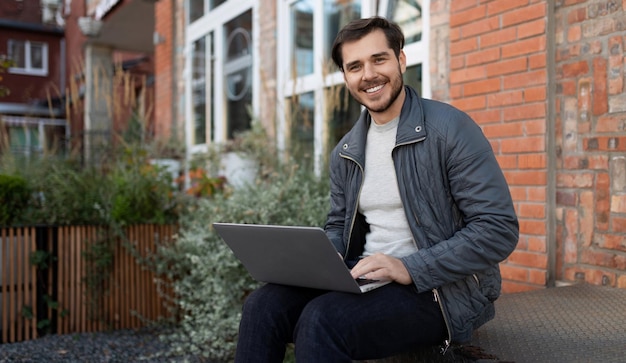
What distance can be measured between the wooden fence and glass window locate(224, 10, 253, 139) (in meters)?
2.18

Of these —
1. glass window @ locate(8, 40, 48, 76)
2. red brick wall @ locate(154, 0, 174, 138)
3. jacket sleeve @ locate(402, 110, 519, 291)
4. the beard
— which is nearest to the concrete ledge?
jacket sleeve @ locate(402, 110, 519, 291)

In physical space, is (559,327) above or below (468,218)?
below

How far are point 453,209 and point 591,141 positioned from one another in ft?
3.54

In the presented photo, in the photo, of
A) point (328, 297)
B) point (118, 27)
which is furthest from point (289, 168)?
point (118, 27)

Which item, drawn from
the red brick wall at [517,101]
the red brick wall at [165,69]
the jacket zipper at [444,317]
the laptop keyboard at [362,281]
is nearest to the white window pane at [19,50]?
the red brick wall at [165,69]

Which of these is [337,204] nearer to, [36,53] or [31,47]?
[36,53]

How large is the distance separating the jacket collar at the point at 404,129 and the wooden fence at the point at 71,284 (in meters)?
2.40

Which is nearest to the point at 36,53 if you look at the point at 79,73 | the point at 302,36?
the point at 79,73

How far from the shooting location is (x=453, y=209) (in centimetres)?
175

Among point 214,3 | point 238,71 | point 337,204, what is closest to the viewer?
point 337,204

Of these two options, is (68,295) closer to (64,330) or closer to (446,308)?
(64,330)

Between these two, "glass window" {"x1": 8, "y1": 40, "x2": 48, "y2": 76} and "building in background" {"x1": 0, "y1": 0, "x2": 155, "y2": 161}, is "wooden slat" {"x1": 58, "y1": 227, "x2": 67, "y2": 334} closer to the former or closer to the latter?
"building in background" {"x1": 0, "y1": 0, "x2": 155, "y2": 161}

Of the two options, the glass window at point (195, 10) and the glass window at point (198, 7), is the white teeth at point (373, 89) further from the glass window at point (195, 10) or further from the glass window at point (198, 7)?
the glass window at point (195, 10)

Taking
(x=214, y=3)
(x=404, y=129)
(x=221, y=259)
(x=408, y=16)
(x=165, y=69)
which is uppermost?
(x=214, y=3)
